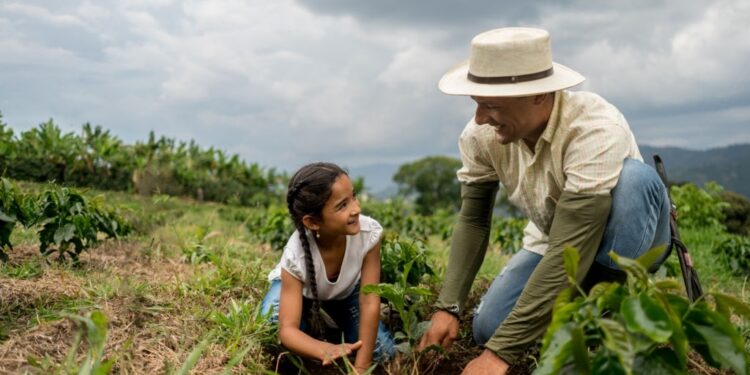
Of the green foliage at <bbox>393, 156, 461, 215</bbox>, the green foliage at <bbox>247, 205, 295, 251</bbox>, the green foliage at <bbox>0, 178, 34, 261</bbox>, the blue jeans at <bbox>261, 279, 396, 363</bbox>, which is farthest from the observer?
the green foliage at <bbox>393, 156, 461, 215</bbox>

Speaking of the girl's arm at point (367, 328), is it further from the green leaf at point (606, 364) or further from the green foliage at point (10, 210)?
the green foliage at point (10, 210)

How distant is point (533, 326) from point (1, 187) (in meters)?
2.81

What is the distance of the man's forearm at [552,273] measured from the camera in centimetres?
248

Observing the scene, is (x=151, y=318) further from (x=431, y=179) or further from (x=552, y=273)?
(x=431, y=179)

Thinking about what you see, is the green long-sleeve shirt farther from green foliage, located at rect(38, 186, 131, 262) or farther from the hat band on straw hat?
green foliage, located at rect(38, 186, 131, 262)

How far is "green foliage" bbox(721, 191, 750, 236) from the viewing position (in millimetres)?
10023

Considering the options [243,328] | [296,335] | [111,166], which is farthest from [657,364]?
[111,166]

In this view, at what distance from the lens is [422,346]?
2879 millimetres

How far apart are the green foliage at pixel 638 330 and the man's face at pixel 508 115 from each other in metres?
1.06

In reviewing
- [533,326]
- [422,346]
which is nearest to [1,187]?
[422,346]

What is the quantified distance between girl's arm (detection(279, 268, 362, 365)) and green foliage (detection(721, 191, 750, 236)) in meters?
8.75

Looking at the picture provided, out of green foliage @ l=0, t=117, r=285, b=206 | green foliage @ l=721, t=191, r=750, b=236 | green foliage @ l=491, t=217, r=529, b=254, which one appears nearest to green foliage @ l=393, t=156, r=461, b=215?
green foliage @ l=0, t=117, r=285, b=206

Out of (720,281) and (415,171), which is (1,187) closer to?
(720,281)

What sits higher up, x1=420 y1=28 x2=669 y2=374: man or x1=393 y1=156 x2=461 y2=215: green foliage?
x1=420 y1=28 x2=669 y2=374: man
